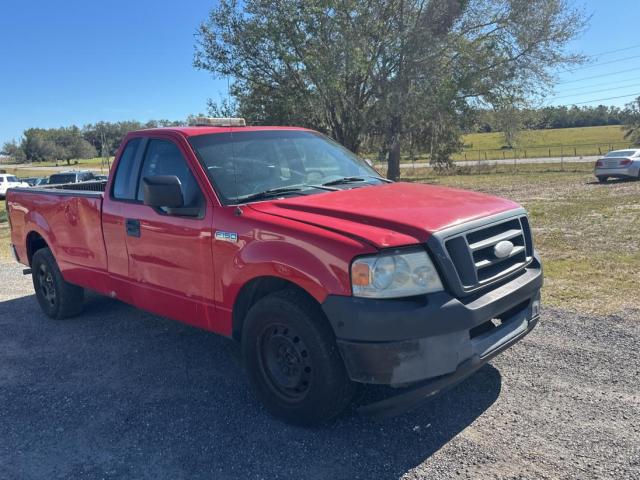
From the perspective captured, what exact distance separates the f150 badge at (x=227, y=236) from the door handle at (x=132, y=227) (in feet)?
3.51

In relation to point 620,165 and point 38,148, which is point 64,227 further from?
point 38,148

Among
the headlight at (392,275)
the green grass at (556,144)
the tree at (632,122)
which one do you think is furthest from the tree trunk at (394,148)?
the tree at (632,122)

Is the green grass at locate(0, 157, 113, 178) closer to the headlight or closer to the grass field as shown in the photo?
the grass field

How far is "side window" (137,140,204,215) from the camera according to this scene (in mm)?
3934

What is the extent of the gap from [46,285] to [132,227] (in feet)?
8.05

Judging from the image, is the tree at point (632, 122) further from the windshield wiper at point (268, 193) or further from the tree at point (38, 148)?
the tree at point (38, 148)

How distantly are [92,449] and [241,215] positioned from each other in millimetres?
1756

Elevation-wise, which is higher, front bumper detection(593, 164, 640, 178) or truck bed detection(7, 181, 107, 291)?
truck bed detection(7, 181, 107, 291)

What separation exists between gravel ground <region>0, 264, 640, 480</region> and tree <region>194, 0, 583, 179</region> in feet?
53.2

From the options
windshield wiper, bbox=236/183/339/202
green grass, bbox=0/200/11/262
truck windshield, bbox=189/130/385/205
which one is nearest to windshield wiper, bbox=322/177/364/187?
truck windshield, bbox=189/130/385/205

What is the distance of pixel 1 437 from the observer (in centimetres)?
356

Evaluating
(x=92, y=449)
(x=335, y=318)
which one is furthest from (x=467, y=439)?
(x=92, y=449)

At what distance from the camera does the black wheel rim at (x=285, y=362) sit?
3328mm

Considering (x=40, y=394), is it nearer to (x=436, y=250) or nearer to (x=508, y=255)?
(x=436, y=250)
